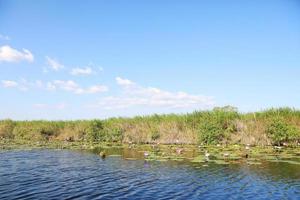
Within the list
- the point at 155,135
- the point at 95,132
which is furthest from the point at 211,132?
the point at 95,132

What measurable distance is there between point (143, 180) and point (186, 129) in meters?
20.6

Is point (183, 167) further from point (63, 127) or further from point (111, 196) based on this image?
point (63, 127)

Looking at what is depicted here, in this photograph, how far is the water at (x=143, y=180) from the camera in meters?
15.2

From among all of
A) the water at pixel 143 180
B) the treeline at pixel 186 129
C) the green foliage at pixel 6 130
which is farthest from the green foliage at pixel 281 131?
the green foliage at pixel 6 130

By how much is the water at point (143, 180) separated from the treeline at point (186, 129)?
1155 centimetres

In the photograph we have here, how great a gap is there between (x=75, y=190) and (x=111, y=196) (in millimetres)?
1974

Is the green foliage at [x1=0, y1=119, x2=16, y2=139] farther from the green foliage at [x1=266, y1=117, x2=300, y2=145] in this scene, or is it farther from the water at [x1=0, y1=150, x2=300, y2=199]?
the green foliage at [x1=266, y1=117, x2=300, y2=145]

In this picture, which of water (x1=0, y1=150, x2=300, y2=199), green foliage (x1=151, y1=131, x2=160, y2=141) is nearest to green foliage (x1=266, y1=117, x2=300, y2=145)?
water (x1=0, y1=150, x2=300, y2=199)

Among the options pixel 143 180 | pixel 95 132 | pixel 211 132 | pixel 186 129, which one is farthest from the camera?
pixel 95 132

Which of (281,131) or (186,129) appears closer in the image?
(281,131)

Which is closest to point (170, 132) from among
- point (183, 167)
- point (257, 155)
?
point (257, 155)

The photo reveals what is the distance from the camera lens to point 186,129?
38344 mm

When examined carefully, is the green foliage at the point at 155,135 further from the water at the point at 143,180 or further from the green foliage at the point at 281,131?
the water at the point at 143,180

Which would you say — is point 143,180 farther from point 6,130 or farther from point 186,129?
point 6,130
